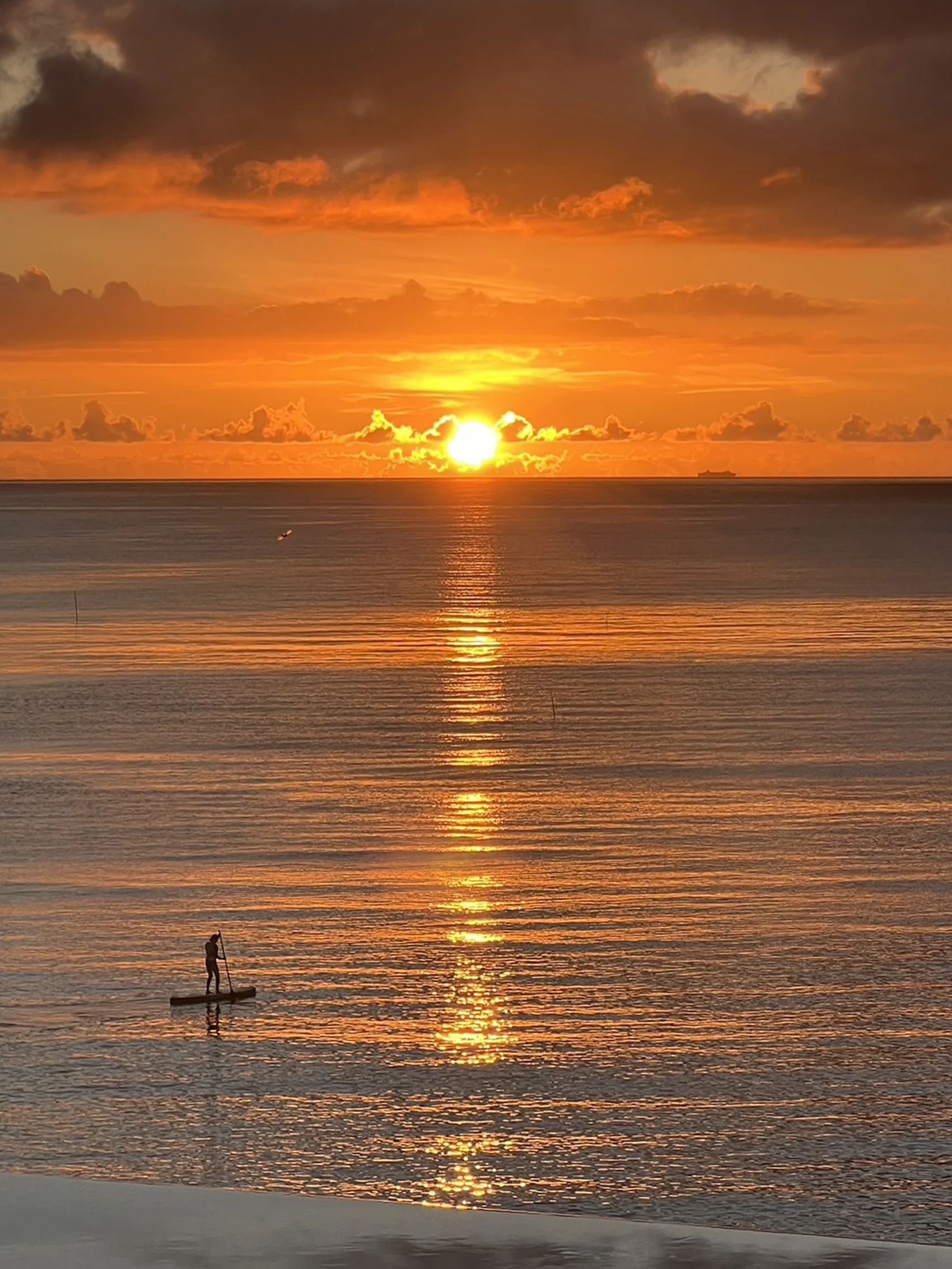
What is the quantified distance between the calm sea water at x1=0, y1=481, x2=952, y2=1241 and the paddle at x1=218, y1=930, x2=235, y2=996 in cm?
42

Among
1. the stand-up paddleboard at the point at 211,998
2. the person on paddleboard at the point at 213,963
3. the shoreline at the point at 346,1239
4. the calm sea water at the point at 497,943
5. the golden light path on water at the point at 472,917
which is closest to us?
the shoreline at the point at 346,1239

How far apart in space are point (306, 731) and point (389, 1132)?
49075mm

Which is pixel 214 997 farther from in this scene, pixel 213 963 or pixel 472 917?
pixel 472 917

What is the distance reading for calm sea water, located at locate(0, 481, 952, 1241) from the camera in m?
30.8

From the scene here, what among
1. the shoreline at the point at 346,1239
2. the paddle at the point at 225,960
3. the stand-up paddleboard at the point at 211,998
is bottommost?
the stand-up paddleboard at the point at 211,998

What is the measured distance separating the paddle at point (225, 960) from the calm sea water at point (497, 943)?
1.39ft

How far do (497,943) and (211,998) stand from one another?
8.39 metres

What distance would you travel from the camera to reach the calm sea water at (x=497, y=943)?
3084 cm

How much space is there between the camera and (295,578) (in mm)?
197750

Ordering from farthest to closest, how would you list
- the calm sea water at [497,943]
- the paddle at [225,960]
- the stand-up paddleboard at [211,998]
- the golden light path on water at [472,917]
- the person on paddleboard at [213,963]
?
1. the paddle at [225,960]
2. the stand-up paddleboard at [211,998]
3. the person on paddleboard at [213,963]
4. the calm sea water at [497,943]
5. the golden light path on water at [472,917]

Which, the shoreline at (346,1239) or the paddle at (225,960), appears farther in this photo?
the paddle at (225,960)

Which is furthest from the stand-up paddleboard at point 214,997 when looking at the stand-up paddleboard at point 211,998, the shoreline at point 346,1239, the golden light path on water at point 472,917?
the shoreline at point 346,1239

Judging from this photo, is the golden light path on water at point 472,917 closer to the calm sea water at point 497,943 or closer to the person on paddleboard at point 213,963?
the calm sea water at point 497,943

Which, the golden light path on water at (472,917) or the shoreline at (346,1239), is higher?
the shoreline at (346,1239)
